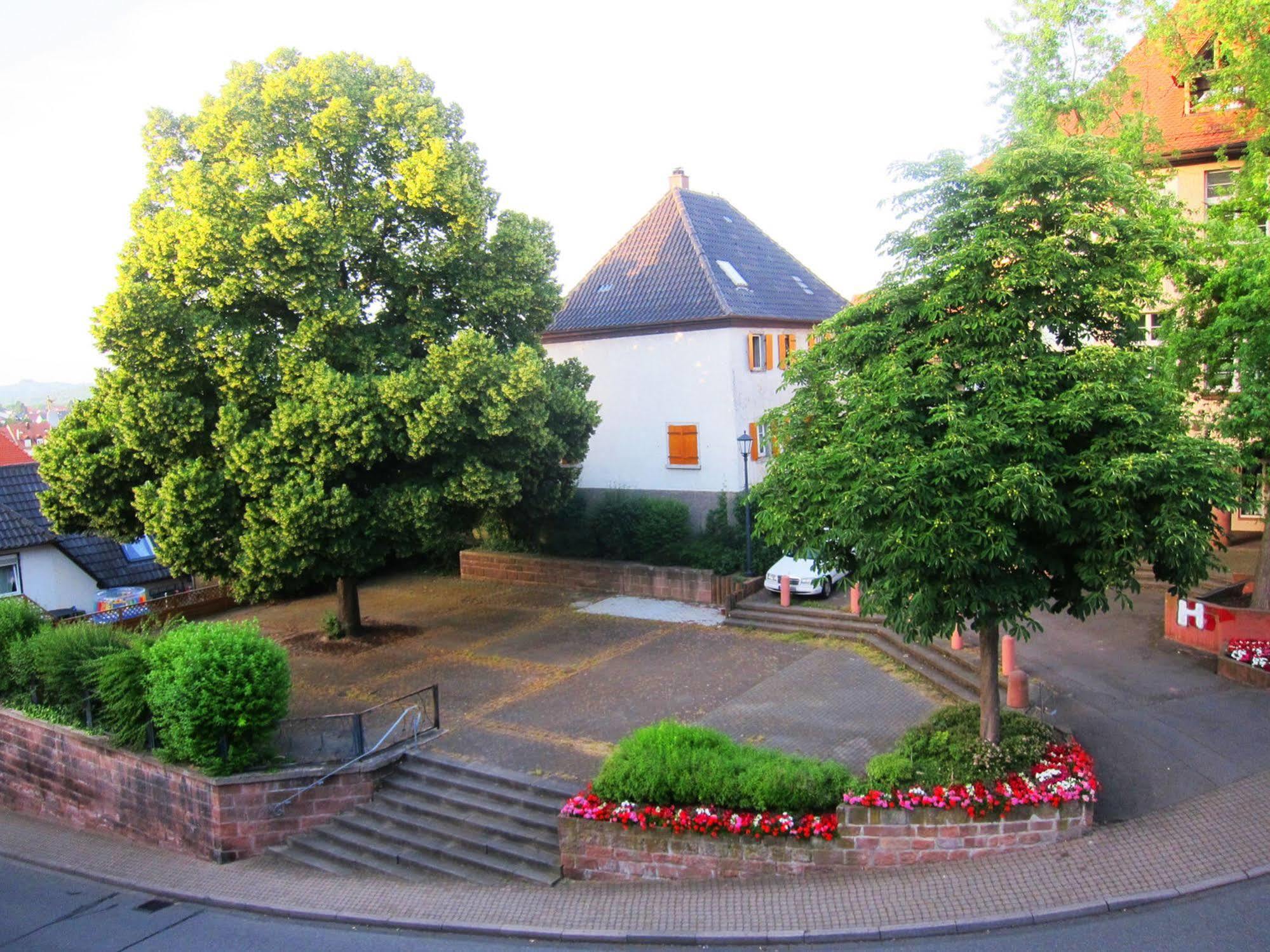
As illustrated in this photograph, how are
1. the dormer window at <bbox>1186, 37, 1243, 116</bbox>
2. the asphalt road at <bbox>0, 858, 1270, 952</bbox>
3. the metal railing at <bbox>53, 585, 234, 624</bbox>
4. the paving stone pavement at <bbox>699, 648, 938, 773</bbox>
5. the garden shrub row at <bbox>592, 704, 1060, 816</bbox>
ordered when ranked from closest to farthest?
the asphalt road at <bbox>0, 858, 1270, 952</bbox>, the garden shrub row at <bbox>592, 704, 1060, 816</bbox>, the paving stone pavement at <bbox>699, 648, 938, 773</bbox>, the dormer window at <bbox>1186, 37, 1243, 116</bbox>, the metal railing at <bbox>53, 585, 234, 624</bbox>

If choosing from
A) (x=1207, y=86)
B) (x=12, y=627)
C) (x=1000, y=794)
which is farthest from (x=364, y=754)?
(x=1207, y=86)

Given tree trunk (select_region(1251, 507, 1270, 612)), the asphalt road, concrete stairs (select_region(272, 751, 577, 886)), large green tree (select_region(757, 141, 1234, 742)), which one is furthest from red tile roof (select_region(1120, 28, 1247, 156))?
concrete stairs (select_region(272, 751, 577, 886))

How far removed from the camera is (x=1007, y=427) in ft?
29.7

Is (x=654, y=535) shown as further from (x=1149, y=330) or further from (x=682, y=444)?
(x=1149, y=330)

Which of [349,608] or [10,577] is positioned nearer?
[349,608]

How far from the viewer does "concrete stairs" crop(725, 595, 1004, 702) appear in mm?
14484

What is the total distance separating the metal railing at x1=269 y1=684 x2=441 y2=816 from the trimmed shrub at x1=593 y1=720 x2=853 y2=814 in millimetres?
3831

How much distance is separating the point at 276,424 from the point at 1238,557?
68.4 feet

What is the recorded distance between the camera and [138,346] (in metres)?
15.8

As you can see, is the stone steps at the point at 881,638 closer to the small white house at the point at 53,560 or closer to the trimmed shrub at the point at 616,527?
the trimmed shrub at the point at 616,527

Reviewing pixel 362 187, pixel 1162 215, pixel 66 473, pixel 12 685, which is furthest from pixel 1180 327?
pixel 12 685

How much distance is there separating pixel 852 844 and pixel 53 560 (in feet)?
73.6

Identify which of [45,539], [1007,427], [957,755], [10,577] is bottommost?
[957,755]

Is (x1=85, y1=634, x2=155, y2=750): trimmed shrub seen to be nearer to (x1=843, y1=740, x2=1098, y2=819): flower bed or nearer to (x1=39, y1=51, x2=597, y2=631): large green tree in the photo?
(x1=39, y1=51, x2=597, y2=631): large green tree
